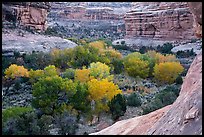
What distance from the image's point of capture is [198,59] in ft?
25.5

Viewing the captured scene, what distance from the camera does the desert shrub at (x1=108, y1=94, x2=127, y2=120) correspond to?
18.4m

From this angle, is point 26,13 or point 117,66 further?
point 26,13

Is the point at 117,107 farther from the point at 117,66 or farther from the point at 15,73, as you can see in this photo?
the point at 117,66

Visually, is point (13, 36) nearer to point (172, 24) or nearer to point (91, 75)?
point (91, 75)

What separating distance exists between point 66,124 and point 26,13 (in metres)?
31.5

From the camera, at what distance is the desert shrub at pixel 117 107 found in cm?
1836

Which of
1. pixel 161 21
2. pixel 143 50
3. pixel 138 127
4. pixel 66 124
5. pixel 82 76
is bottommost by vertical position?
pixel 143 50

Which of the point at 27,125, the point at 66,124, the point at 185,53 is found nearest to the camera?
the point at 27,125

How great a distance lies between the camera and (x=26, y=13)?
147 feet

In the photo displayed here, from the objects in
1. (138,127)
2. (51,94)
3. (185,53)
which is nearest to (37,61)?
(51,94)

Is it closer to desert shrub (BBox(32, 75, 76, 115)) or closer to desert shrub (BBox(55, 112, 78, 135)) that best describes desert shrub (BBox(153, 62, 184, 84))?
desert shrub (BBox(32, 75, 76, 115))

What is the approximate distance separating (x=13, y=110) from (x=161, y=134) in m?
12.8

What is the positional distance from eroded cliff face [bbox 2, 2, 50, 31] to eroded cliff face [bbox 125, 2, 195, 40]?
641 inches

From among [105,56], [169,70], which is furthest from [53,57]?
[169,70]
